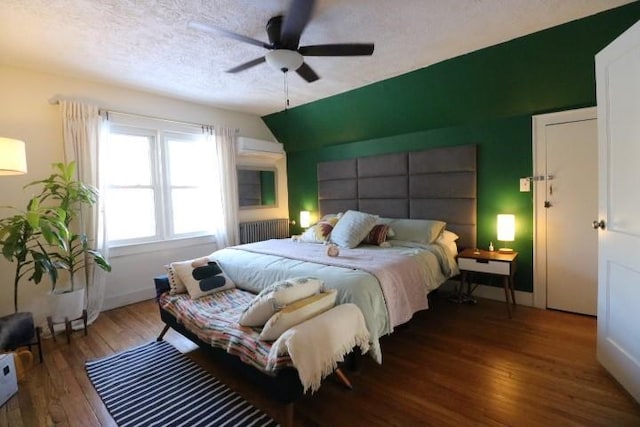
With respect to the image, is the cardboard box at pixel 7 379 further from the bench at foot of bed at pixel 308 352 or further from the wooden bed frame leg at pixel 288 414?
the wooden bed frame leg at pixel 288 414

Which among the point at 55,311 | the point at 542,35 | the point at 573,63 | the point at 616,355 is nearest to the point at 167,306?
the point at 55,311

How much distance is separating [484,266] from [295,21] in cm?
268

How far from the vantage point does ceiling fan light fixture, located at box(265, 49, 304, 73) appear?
83.0 inches

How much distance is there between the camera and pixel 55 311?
2.74 meters

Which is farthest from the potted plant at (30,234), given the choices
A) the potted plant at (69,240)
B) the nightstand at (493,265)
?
the nightstand at (493,265)

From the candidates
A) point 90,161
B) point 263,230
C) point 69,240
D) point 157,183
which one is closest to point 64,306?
point 69,240

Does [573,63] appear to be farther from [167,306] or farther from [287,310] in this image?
[167,306]

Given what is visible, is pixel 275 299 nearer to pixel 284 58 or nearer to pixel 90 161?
pixel 284 58

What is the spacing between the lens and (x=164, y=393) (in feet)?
6.55

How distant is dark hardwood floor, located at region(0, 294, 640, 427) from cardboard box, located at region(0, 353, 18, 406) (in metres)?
0.05

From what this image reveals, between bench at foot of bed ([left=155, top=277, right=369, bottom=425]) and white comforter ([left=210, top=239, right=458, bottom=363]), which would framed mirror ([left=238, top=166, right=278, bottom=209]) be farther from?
bench at foot of bed ([left=155, top=277, right=369, bottom=425])

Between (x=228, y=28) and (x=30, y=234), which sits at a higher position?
(x=228, y=28)

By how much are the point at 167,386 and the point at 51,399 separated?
0.70 meters

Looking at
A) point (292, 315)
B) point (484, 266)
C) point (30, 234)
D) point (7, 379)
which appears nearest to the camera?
point (292, 315)
